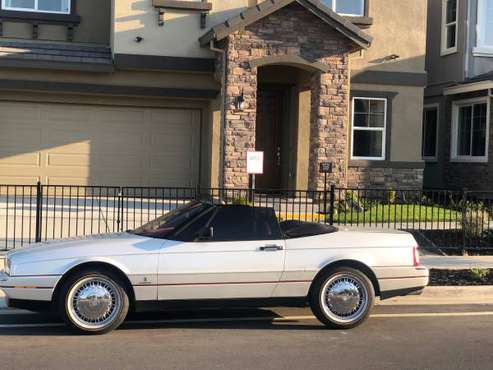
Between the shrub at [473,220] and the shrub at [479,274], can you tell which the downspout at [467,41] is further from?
the shrub at [479,274]

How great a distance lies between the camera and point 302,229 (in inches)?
314

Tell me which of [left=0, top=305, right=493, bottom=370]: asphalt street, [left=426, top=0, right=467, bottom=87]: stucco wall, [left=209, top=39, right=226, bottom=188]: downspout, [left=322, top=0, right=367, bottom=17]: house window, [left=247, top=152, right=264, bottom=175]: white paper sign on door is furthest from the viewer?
[left=426, top=0, right=467, bottom=87]: stucco wall

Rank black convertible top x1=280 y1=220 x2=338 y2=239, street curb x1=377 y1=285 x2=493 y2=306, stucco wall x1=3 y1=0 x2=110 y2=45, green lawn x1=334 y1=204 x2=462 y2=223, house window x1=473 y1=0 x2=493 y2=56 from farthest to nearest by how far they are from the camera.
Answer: house window x1=473 y1=0 x2=493 y2=56 < stucco wall x1=3 y1=0 x2=110 y2=45 < green lawn x1=334 y1=204 x2=462 y2=223 < street curb x1=377 y1=285 x2=493 y2=306 < black convertible top x1=280 y1=220 x2=338 y2=239

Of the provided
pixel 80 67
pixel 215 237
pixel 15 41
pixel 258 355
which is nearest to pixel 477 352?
pixel 258 355

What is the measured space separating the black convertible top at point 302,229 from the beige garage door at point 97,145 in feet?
32.7

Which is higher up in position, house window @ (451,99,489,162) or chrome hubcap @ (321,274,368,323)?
house window @ (451,99,489,162)

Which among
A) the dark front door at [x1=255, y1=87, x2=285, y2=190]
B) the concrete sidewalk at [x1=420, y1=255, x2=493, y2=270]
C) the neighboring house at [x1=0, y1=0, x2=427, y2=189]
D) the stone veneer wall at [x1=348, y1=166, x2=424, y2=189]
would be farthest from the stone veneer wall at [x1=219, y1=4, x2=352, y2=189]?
the concrete sidewalk at [x1=420, y1=255, x2=493, y2=270]

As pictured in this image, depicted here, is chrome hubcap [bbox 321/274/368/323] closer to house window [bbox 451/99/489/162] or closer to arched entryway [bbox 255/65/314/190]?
arched entryway [bbox 255/65/314/190]

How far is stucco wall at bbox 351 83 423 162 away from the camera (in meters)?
18.0

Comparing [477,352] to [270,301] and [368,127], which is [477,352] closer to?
[270,301]

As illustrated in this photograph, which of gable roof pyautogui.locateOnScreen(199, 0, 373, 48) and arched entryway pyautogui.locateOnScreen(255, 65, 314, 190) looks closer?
gable roof pyautogui.locateOnScreen(199, 0, 373, 48)

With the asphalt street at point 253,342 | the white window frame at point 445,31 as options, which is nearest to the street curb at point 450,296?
the asphalt street at point 253,342

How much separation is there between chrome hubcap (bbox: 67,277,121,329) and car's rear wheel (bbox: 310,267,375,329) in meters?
2.19

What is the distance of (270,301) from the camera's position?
745cm
